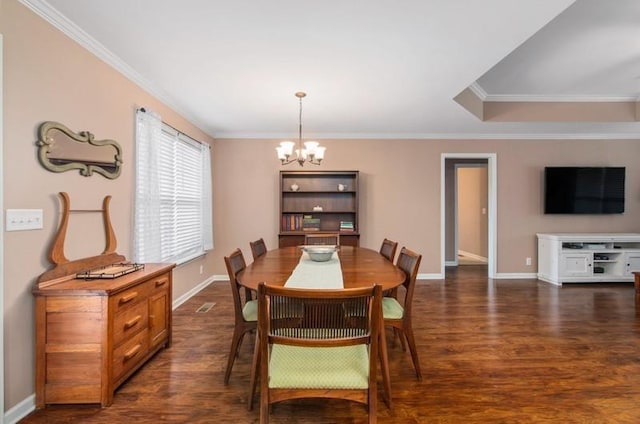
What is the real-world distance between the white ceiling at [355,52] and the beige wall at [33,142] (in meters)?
0.19

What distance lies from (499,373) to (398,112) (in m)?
3.00

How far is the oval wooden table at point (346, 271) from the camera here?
1864 millimetres

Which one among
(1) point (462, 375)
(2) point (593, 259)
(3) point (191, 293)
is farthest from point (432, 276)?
(3) point (191, 293)

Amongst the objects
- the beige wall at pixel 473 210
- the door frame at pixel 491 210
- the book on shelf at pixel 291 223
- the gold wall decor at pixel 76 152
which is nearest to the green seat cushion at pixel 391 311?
the gold wall decor at pixel 76 152

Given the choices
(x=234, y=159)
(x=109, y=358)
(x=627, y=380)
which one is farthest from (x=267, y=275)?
(x=234, y=159)

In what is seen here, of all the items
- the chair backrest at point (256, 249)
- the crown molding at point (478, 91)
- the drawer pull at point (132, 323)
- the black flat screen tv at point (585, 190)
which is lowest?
the drawer pull at point (132, 323)

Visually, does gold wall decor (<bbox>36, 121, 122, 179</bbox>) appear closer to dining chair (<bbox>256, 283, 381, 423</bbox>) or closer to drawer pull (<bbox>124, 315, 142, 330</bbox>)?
drawer pull (<bbox>124, 315, 142, 330</bbox>)

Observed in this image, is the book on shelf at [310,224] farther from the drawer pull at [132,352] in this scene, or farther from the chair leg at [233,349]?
the drawer pull at [132,352]

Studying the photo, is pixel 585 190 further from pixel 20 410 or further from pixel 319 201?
pixel 20 410

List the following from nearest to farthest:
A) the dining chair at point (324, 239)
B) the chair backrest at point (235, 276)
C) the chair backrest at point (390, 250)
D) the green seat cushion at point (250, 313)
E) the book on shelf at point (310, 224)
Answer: the chair backrest at point (235, 276)
the green seat cushion at point (250, 313)
the chair backrest at point (390, 250)
the dining chair at point (324, 239)
the book on shelf at point (310, 224)

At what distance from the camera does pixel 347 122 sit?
4.32 metres

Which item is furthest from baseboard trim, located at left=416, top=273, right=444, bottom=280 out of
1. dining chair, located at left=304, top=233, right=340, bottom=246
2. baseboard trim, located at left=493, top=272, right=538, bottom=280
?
dining chair, located at left=304, top=233, right=340, bottom=246

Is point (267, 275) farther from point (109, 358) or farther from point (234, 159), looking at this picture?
point (234, 159)

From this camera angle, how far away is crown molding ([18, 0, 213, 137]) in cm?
183
